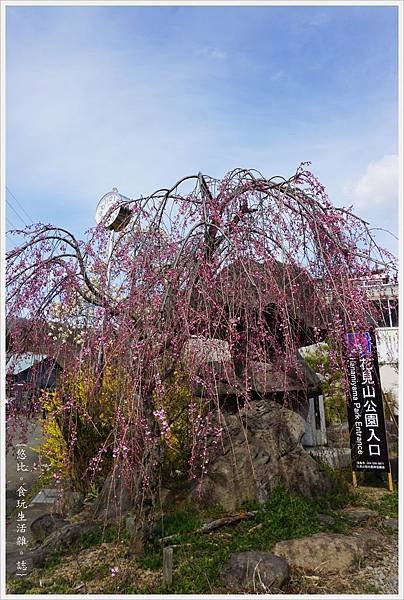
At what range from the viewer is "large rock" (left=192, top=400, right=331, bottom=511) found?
11.6ft

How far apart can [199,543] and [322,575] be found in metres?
0.74

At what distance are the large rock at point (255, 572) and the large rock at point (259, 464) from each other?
84cm

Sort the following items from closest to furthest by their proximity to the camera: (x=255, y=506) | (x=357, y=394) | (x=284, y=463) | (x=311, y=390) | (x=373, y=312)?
(x=373, y=312) < (x=255, y=506) < (x=284, y=463) < (x=311, y=390) < (x=357, y=394)

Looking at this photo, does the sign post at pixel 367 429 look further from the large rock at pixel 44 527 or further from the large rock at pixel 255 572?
the large rock at pixel 44 527

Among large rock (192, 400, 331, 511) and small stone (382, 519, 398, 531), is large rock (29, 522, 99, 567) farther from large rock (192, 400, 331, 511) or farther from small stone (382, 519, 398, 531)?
small stone (382, 519, 398, 531)

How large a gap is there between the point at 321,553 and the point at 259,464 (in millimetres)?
924

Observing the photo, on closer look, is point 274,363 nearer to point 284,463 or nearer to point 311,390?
point 284,463

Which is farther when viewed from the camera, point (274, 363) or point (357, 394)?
point (357, 394)

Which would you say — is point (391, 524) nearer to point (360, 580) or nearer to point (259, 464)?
point (259, 464)

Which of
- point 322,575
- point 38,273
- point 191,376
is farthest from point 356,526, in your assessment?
point 38,273

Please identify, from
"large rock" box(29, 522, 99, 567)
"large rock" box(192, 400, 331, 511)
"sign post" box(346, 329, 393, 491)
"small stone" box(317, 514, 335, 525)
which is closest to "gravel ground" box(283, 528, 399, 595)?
"small stone" box(317, 514, 335, 525)

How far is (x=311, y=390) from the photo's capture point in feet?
14.0

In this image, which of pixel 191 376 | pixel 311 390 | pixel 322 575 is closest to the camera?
pixel 191 376

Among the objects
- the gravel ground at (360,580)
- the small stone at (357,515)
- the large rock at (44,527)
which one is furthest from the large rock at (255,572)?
the large rock at (44,527)
